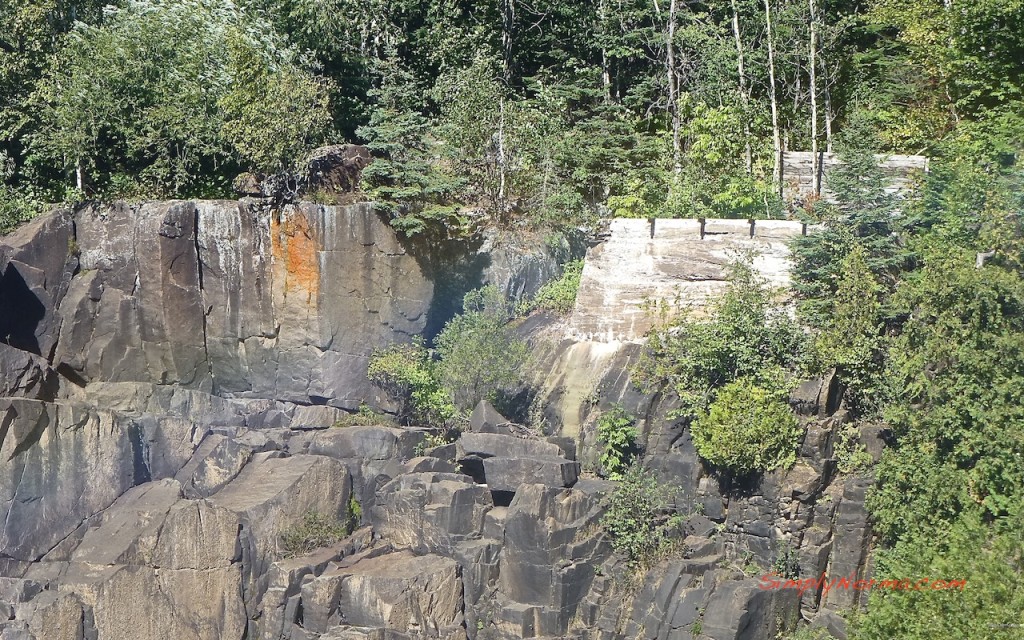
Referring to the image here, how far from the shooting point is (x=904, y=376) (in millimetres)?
19453

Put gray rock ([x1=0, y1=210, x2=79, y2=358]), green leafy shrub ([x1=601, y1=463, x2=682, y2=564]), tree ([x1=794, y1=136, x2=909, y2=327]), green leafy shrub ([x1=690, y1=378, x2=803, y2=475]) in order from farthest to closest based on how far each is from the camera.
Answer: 1. gray rock ([x1=0, y1=210, x2=79, y2=358])
2. tree ([x1=794, y1=136, x2=909, y2=327])
3. green leafy shrub ([x1=601, y1=463, x2=682, y2=564])
4. green leafy shrub ([x1=690, y1=378, x2=803, y2=475])

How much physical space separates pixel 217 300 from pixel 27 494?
217 inches

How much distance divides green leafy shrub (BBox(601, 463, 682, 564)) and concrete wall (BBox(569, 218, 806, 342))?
3.37 metres

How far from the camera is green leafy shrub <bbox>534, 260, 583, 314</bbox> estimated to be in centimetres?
2391

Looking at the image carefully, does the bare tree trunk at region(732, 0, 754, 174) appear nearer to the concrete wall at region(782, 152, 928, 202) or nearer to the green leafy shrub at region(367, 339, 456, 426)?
the concrete wall at region(782, 152, 928, 202)

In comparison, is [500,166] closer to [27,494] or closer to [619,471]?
[619,471]

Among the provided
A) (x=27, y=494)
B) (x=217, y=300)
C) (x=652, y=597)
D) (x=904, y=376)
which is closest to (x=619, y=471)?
(x=652, y=597)

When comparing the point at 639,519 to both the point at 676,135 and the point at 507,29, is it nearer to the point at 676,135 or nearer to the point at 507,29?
the point at 676,135

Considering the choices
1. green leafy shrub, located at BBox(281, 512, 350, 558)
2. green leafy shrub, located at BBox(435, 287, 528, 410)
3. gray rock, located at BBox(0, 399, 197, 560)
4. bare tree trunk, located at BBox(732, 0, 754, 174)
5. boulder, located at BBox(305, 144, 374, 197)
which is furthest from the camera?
bare tree trunk, located at BBox(732, 0, 754, 174)

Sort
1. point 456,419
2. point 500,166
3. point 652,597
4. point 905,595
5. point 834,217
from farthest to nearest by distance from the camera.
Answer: point 500,166 → point 456,419 → point 834,217 → point 652,597 → point 905,595

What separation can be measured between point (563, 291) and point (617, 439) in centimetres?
424

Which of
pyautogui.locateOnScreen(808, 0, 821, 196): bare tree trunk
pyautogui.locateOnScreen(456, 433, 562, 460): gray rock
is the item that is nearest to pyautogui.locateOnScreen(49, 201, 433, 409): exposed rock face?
pyautogui.locateOnScreen(456, 433, 562, 460): gray rock

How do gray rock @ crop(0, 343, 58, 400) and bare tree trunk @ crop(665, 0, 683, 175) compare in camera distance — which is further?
bare tree trunk @ crop(665, 0, 683, 175)

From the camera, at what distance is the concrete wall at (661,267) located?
21828mm
